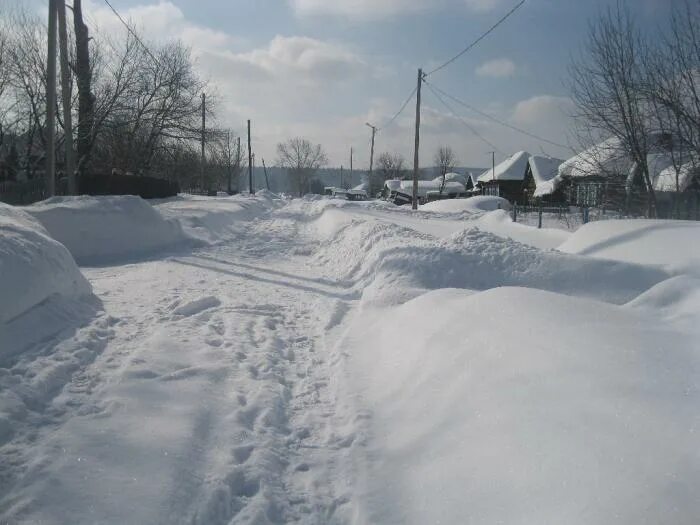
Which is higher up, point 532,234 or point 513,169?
point 513,169

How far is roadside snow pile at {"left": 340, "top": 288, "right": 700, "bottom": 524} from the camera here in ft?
7.16

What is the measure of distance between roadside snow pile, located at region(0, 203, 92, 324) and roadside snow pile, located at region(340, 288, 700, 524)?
3.22 m

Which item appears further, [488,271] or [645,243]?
[645,243]

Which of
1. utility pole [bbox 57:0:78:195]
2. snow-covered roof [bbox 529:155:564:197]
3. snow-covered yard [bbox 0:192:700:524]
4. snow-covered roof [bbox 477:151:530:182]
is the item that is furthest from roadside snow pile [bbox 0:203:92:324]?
snow-covered roof [bbox 477:151:530:182]

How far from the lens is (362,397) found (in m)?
4.22

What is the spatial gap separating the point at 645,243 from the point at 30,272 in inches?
339

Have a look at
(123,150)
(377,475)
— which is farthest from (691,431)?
(123,150)

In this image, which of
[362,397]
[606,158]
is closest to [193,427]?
[362,397]

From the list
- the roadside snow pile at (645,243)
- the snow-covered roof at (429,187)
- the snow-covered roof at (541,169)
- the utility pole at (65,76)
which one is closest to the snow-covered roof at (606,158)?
the roadside snow pile at (645,243)

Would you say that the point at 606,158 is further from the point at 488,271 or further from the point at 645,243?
the point at 488,271

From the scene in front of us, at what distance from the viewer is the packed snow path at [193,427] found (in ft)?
8.69

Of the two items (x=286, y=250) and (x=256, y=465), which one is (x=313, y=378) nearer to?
(x=256, y=465)

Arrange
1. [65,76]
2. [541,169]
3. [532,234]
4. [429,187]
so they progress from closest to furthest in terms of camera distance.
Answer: [65,76] < [532,234] < [541,169] < [429,187]

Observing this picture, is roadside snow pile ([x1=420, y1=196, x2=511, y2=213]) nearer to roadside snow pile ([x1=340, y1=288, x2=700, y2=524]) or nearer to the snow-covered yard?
the snow-covered yard
